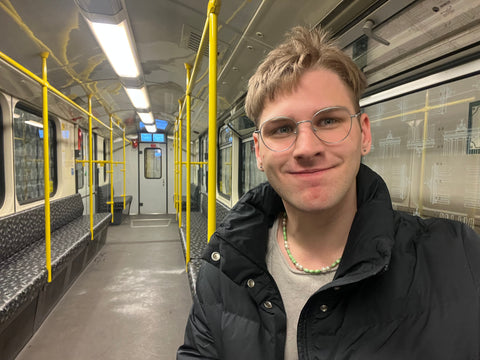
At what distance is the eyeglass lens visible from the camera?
74 centimetres

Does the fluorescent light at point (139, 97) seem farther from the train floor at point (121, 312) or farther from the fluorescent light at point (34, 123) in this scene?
the train floor at point (121, 312)

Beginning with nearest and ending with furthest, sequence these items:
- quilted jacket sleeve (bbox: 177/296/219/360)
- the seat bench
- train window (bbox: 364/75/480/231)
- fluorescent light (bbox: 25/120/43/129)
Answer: quilted jacket sleeve (bbox: 177/296/219/360) < train window (bbox: 364/75/480/231) < the seat bench < fluorescent light (bbox: 25/120/43/129)

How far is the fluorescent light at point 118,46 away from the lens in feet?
7.50

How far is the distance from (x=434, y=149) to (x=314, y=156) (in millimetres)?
832

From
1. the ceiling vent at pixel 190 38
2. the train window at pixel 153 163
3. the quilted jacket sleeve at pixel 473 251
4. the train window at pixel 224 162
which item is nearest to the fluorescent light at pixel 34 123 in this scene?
the ceiling vent at pixel 190 38

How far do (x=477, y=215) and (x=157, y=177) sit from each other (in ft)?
31.8

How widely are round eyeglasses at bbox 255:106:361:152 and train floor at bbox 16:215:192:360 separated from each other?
247cm

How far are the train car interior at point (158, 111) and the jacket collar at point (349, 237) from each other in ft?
1.97

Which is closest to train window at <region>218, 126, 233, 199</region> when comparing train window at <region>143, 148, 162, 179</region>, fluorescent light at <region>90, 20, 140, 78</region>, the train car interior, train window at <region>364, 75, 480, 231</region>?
the train car interior

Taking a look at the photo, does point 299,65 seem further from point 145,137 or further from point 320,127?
point 145,137

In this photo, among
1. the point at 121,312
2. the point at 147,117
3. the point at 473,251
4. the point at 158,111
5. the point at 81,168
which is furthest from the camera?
the point at 147,117

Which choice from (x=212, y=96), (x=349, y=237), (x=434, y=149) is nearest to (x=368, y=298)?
(x=349, y=237)

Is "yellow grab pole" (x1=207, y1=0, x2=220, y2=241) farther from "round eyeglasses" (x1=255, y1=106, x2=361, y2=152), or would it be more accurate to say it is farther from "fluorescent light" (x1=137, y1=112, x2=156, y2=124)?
"fluorescent light" (x1=137, y1=112, x2=156, y2=124)

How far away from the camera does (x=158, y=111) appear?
613 cm
